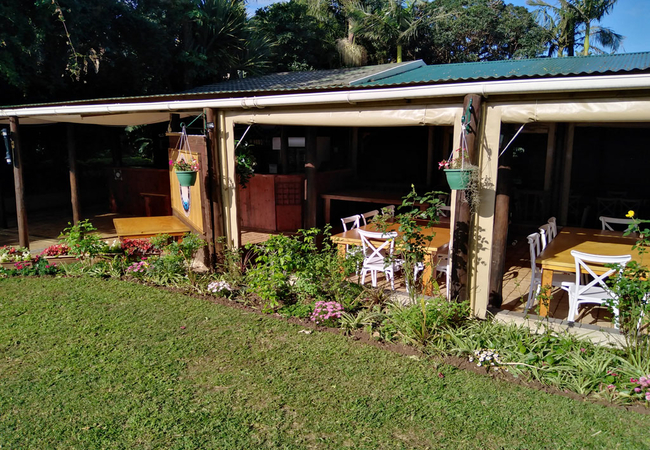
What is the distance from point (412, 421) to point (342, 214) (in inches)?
303

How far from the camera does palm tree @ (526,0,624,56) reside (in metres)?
24.5

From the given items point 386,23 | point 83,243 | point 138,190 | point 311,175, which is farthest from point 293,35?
point 83,243

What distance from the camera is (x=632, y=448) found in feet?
10.3

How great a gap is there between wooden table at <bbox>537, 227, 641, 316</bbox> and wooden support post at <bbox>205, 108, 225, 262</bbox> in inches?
161

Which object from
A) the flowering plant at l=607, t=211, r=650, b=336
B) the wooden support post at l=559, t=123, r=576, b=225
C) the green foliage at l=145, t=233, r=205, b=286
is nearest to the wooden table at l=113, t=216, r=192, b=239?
the green foliage at l=145, t=233, r=205, b=286

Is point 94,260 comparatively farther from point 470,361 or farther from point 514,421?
point 514,421

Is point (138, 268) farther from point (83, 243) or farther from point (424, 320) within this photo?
point (424, 320)

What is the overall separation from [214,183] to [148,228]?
2.05m

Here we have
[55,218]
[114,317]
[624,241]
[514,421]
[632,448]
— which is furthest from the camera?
[55,218]

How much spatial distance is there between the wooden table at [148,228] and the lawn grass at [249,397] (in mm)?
2543

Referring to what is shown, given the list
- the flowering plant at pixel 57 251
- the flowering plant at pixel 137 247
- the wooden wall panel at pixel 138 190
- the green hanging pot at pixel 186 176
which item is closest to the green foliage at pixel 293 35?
the wooden wall panel at pixel 138 190

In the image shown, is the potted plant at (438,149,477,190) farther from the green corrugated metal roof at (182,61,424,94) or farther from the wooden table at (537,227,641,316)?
the green corrugated metal roof at (182,61,424,94)

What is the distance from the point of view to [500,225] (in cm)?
523

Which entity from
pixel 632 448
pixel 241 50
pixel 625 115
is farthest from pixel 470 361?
pixel 241 50
